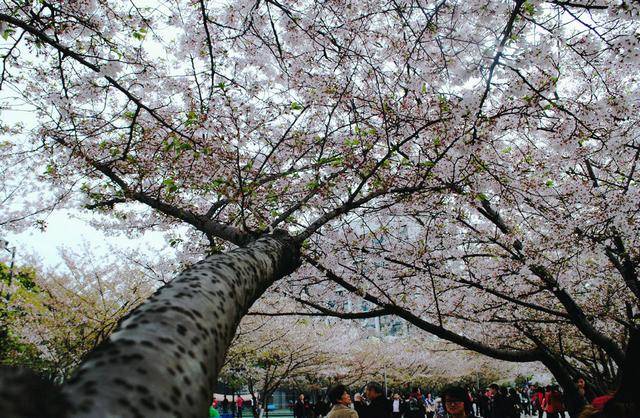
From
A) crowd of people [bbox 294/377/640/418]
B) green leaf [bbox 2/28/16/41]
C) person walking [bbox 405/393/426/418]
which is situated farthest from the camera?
person walking [bbox 405/393/426/418]

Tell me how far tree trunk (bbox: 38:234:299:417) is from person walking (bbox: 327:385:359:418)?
3770 millimetres

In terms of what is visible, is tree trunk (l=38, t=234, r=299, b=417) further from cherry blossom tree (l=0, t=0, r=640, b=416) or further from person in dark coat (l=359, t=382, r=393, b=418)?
person in dark coat (l=359, t=382, r=393, b=418)

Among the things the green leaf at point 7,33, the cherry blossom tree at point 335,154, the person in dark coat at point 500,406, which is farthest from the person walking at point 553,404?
the green leaf at point 7,33

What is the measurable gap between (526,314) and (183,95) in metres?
9.30

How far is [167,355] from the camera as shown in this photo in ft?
3.75

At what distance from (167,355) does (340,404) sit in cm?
471

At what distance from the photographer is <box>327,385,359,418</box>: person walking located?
5.05 meters

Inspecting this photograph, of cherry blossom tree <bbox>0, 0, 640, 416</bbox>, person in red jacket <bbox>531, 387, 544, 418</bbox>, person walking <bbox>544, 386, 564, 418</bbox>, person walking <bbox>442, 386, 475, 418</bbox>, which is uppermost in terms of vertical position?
cherry blossom tree <bbox>0, 0, 640, 416</bbox>

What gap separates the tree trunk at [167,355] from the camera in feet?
3.00

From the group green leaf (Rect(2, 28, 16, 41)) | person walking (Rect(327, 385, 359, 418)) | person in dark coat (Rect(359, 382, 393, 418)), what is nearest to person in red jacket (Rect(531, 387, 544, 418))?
person in dark coat (Rect(359, 382, 393, 418))

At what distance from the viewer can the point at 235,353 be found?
17.8m

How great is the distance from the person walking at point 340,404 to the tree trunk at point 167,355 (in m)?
3.77

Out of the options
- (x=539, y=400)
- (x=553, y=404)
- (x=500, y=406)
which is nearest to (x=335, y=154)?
(x=500, y=406)

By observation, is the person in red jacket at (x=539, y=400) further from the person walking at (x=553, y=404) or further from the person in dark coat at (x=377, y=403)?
the person in dark coat at (x=377, y=403)
